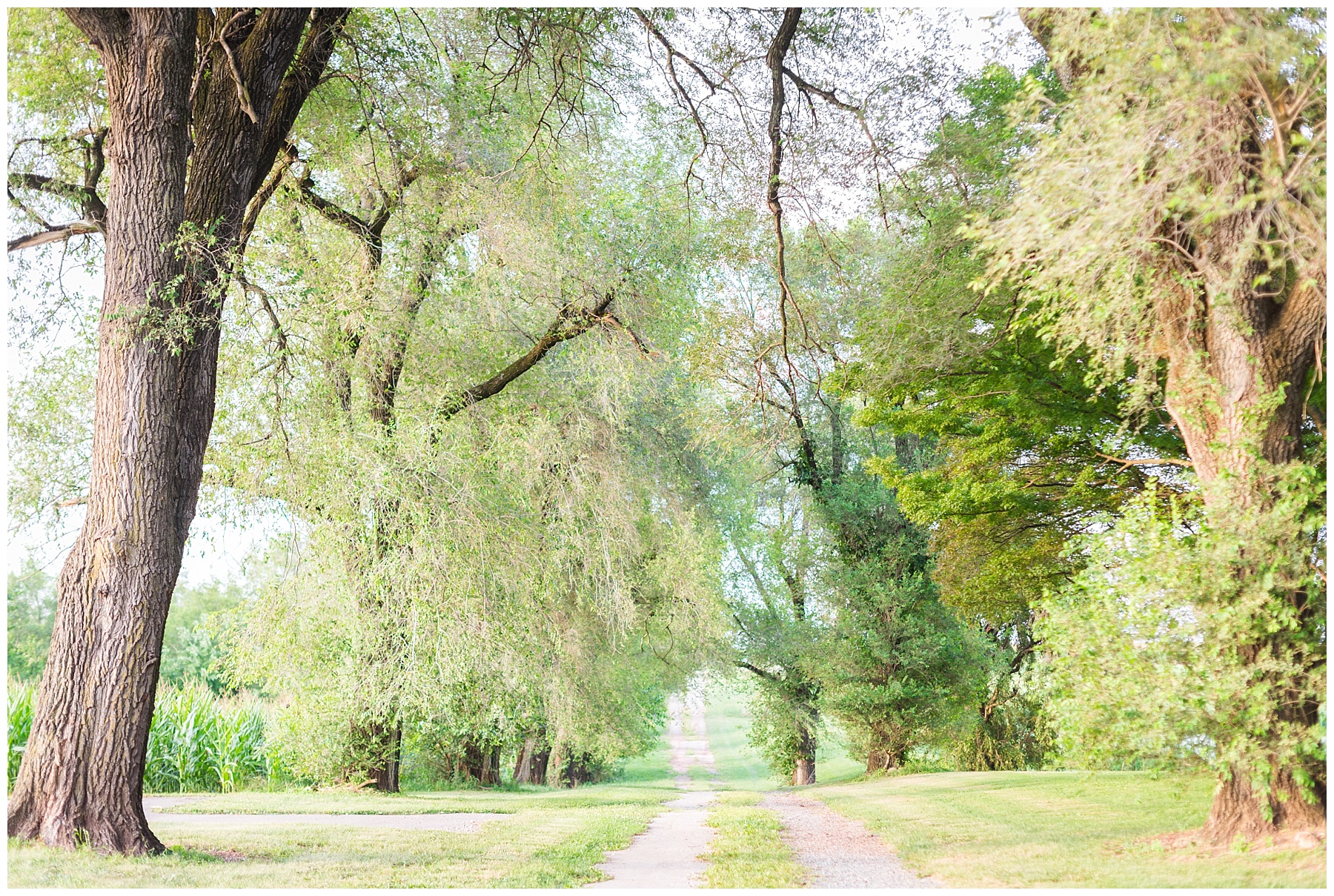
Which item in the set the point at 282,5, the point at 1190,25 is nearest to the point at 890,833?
the point at 1190,25

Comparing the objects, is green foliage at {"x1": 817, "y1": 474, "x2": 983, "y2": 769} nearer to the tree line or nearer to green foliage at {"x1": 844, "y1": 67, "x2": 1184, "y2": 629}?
the tree line

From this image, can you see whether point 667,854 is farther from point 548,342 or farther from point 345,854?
point 548,342

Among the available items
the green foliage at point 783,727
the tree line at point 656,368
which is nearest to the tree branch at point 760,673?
the green foliage at point 783,727

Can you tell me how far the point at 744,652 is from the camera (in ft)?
68.2

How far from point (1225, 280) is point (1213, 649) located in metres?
2.63

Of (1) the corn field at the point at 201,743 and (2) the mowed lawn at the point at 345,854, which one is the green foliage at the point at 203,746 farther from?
(2) the mowed lawn at the point at 345,854

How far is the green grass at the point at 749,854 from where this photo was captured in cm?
635

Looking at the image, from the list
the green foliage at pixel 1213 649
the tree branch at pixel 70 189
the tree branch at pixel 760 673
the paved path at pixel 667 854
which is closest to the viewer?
the green foliage at pixel 1213 649

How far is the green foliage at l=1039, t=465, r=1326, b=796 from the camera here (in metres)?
6.15

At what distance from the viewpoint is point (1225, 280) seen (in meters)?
6.64

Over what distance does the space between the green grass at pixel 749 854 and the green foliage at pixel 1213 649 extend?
2.30 meters

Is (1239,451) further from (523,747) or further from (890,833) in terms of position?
(523,747)

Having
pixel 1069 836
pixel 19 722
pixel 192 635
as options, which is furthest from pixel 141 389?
pixel 192 635

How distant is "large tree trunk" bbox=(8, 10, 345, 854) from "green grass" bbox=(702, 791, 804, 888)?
4158 millimetres
